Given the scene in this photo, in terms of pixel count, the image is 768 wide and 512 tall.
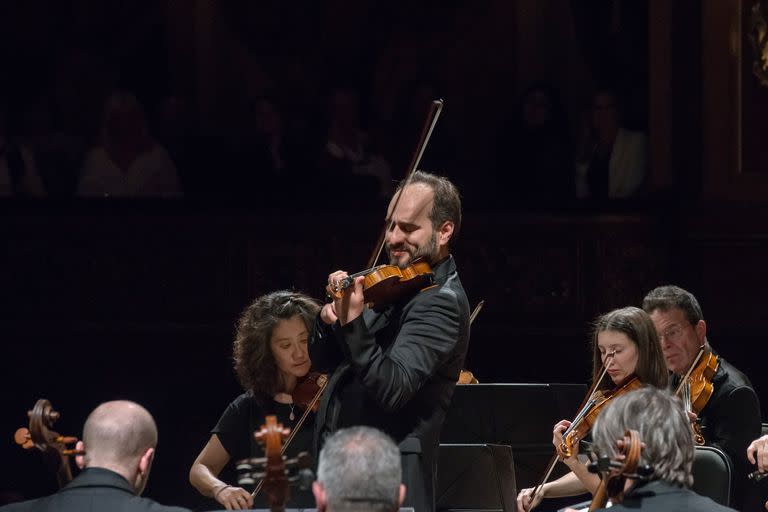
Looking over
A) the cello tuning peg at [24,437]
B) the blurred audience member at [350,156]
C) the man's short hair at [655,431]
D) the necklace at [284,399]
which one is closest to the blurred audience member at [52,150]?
the blurred audience member at [350,156]

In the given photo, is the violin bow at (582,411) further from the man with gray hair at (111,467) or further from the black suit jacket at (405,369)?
the man with gray hair at (111,467)

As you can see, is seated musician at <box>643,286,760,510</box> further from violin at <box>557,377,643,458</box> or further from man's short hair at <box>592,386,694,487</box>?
man's short hair at <box>592,386,694,487</box>

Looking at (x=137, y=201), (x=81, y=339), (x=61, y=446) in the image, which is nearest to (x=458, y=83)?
(x=137, y=201)

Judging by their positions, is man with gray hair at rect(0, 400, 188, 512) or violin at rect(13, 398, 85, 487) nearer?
man with gray hair at rect(0, 400, 188, 512)

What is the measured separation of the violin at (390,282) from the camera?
11.4 ft

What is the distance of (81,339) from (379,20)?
353 centimetres

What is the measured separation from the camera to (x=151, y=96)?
8883 mm

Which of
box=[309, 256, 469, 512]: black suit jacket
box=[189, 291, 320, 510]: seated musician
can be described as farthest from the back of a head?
box=[189, 291, 320, 510]: seated musician

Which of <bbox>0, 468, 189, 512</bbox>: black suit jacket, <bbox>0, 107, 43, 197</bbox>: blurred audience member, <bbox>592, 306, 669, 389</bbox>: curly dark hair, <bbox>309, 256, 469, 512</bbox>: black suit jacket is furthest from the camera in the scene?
<bbox>0, 107, 43, 197</bbox>: blurred audience member

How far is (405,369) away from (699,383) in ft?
5.99

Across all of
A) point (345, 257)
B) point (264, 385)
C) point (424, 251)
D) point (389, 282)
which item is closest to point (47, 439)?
point (389, 282)

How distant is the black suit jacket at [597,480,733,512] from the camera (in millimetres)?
2760

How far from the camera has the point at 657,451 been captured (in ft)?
9.14

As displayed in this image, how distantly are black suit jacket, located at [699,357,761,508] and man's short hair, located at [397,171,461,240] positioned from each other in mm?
1539
